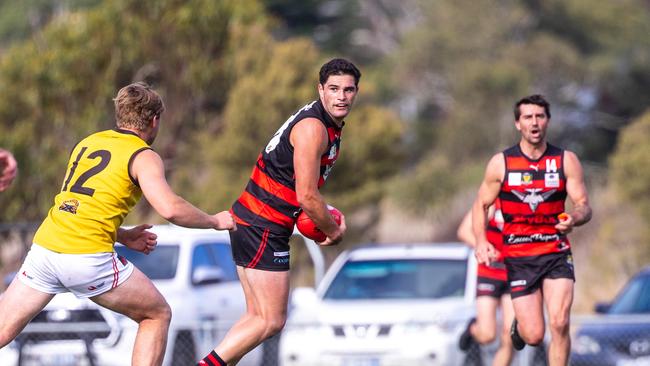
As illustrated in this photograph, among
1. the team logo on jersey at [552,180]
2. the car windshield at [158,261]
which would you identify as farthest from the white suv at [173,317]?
the team logo on jersey at [552,180]

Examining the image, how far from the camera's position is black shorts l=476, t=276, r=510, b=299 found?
10.3 m

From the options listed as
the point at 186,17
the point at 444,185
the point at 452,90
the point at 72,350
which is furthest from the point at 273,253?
the point at 452,90

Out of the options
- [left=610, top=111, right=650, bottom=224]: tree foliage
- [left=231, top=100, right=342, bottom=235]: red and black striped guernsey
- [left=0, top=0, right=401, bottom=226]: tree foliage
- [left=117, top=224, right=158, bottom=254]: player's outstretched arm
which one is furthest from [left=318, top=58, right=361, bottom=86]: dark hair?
[left=610, top=111, right=650, bottom=224]: tree foliage

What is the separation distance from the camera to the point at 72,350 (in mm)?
12023

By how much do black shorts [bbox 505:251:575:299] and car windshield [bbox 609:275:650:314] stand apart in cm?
522

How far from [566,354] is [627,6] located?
29055 mm

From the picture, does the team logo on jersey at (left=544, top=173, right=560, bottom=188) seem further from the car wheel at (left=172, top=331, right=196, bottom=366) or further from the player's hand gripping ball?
the car wheel at (left=172, top=331, right=196, bottom=366)

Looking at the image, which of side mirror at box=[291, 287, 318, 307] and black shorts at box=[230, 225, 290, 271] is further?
side mirror at box=[291, 287, 318, 307]

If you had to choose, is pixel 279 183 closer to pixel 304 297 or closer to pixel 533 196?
pixel 533 196

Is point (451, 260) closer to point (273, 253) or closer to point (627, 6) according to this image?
point (273, 253)

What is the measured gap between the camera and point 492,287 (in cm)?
1035

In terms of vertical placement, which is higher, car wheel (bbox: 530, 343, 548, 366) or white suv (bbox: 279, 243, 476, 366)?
white suv (bbox: 279, 243, 476, 366)

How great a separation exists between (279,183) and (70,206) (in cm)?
130

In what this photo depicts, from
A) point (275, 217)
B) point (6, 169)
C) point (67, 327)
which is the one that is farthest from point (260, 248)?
point (67, 327)
